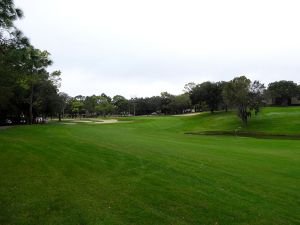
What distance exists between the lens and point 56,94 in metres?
66.8

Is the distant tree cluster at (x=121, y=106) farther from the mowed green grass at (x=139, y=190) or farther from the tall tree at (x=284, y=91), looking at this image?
the mowed green grass at (x=139, y=190)

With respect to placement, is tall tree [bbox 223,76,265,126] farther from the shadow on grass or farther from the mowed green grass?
the mowed green grass

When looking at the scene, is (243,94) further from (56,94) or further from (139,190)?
(139,190)

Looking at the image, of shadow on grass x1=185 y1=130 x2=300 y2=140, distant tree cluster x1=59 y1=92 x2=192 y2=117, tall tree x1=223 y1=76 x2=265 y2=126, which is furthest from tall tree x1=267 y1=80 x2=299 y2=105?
shadow on grass x1=185 y1=130 x2=300 y2=140

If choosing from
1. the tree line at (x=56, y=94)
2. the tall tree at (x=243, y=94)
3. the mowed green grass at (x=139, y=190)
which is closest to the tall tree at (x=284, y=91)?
the tree line at (x=56, y=94)

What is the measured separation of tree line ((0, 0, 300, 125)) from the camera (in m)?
12.9

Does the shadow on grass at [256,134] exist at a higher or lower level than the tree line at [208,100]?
lower

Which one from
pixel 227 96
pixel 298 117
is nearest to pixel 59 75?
pixel 227 96

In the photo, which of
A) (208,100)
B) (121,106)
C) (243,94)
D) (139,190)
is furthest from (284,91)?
(139,190)

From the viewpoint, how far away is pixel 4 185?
984cm

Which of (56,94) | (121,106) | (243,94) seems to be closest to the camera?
(243,94)

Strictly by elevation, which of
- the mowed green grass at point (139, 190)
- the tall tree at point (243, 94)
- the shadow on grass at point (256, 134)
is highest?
the tall tree at point (243, 94)

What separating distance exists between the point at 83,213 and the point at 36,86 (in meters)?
60.4

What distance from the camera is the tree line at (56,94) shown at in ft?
42.5
